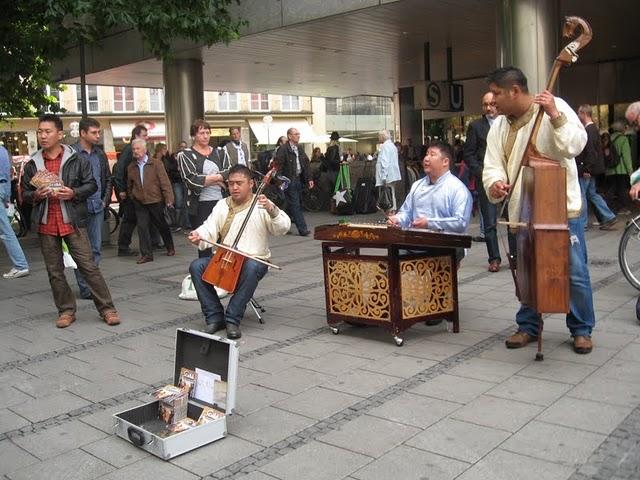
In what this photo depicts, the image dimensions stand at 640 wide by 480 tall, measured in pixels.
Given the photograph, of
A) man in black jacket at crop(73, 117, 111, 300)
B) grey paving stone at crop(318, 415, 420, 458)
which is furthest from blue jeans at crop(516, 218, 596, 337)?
man in black jacket at crop(73, 117, 111, 300)

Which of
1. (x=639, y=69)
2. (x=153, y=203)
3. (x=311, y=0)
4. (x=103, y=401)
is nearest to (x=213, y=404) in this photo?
(x=103, y=401)

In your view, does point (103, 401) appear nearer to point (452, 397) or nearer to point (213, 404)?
point (213, 404)

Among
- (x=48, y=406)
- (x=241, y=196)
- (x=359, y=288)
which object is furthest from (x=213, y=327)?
(x=48, y=406)

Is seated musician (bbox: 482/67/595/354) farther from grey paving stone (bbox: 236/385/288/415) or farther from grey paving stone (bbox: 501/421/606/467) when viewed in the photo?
grey paving stone (bbox: 236/385/288/415)

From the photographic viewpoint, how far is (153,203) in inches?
399

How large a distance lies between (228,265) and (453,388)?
211 centimetres

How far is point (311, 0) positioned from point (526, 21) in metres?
3.62

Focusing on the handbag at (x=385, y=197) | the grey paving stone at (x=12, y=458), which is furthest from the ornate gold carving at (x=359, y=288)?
the handbag at (x=385, y=197)

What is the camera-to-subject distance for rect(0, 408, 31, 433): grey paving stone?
13.0ft

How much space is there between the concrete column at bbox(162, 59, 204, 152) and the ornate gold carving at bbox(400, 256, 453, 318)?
11990 millimetres

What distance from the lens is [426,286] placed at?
5.25 meters

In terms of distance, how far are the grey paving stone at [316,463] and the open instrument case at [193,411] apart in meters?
0.43

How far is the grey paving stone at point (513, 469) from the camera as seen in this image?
3.06 m

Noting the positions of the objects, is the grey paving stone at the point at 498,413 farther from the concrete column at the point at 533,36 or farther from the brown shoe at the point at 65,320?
the concrete column at the point at 533,36
